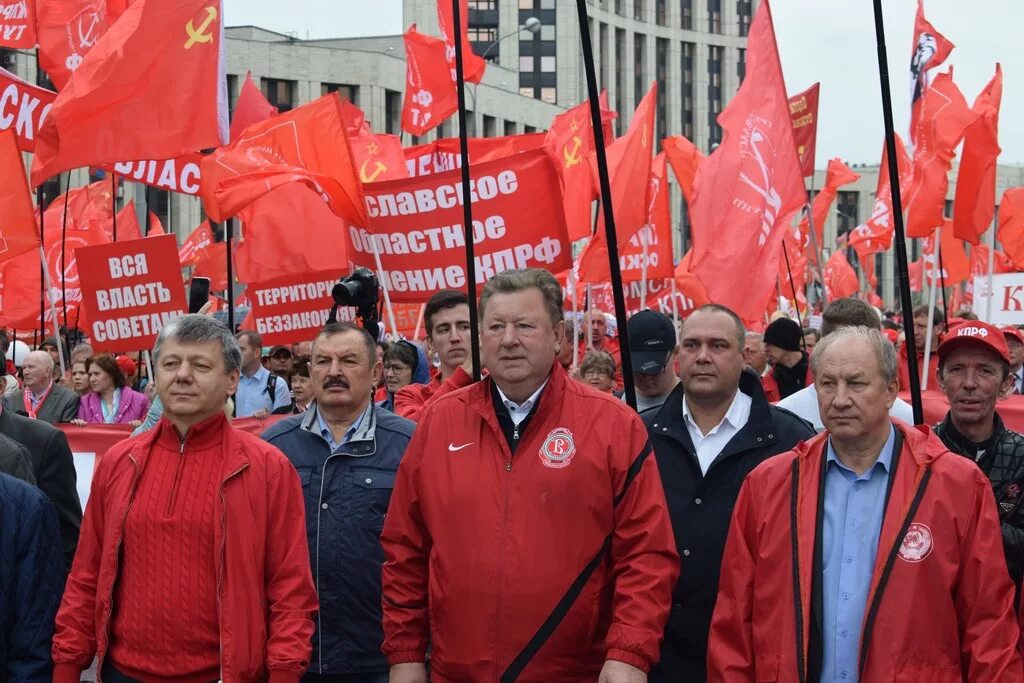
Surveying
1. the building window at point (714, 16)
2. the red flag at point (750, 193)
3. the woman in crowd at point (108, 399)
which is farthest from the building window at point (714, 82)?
the woman in crowd at point (108, 399)

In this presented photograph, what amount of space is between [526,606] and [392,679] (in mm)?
486

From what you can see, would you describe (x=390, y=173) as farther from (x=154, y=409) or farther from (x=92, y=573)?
(x=92, y=573)

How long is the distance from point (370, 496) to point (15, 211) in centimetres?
664

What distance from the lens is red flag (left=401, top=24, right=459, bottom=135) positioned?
666 inches

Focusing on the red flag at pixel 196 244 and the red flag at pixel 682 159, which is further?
the red flag at pixel 196 244

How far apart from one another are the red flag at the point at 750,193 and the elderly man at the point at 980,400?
650 centimetres

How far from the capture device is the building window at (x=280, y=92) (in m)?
54.8

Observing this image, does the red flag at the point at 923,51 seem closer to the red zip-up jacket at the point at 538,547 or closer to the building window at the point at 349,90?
the red zip-up jacket at the point at 538,547

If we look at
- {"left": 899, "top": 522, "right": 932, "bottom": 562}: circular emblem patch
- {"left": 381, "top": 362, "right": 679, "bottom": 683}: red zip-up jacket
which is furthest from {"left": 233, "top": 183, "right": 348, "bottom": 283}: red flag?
{"left": 899, "top": 522, "right": 932, "bottom": 562}: circular emblem patch

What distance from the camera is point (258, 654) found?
4.14 meters

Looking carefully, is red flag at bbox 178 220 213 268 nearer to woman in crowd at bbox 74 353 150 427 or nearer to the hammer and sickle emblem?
woman in crowd at bbox 74 353 150 427

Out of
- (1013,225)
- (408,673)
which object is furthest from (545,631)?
(1013,225)

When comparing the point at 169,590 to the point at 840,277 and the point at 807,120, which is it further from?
the point at 840,277

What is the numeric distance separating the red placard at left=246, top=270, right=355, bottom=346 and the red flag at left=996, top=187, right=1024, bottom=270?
891 centimetres
